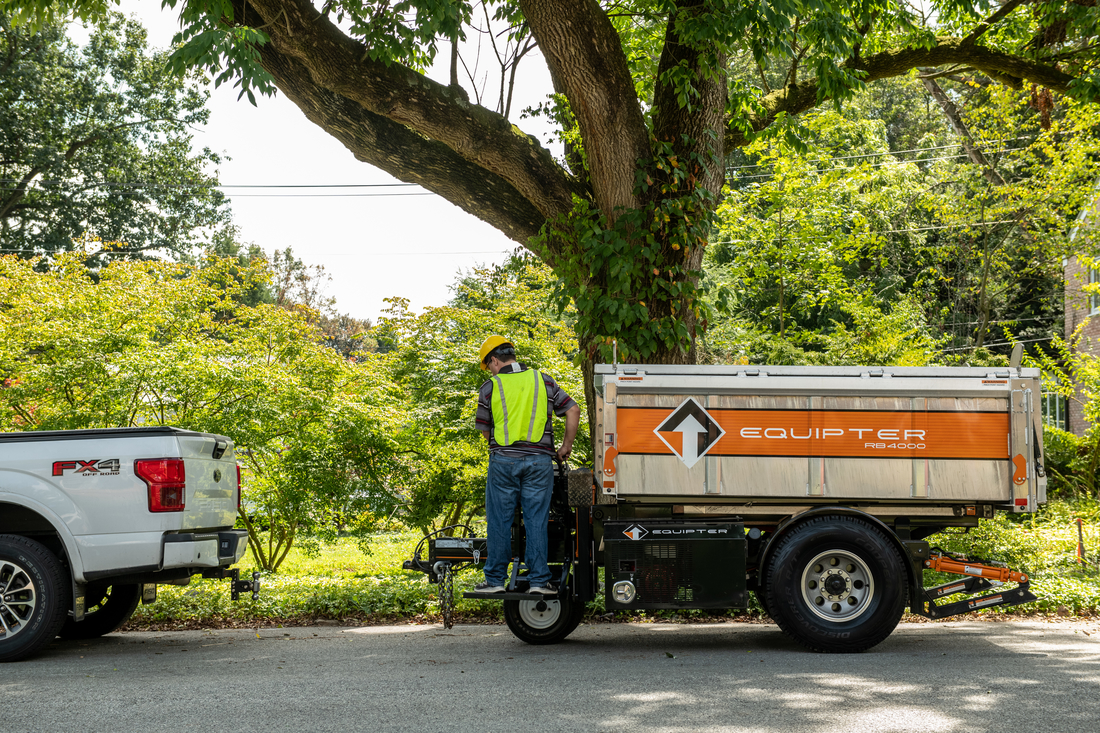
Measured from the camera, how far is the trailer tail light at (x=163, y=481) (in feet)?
20.7

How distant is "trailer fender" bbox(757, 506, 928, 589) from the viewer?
21.2 feet

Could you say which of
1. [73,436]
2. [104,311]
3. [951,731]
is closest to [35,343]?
[104,311]

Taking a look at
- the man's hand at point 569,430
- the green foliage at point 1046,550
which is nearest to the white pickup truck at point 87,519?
the man's hand at point 569,430

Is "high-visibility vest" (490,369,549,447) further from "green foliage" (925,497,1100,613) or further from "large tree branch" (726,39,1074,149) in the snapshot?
"large tree branch" (726,39,1074,149)

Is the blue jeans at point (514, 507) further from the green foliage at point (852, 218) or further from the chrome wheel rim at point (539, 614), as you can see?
the green foliage at point (852, 218)

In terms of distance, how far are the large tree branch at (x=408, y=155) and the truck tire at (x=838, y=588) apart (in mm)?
4495

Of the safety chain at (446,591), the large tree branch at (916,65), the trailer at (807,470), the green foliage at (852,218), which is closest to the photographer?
the trailer at (807,470)

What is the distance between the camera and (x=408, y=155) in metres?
8.98

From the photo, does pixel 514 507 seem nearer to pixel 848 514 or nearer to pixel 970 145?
pixel 848 514

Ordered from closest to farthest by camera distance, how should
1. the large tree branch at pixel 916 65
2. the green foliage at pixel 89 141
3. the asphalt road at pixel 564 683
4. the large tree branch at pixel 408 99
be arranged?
the asphalt road at pixel 564 683
the large tree branch at pixel 408 99
the large tree branch at pixel 916 65
the green foliage at pixel 89 141

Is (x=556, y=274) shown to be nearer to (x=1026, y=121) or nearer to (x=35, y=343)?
(x=35, y=343)

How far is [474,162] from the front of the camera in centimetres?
889

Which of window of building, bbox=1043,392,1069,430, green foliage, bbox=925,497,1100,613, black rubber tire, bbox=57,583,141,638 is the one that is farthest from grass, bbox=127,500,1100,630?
window of building, bbox=1043,392,1069,430

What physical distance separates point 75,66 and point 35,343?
28.4m
